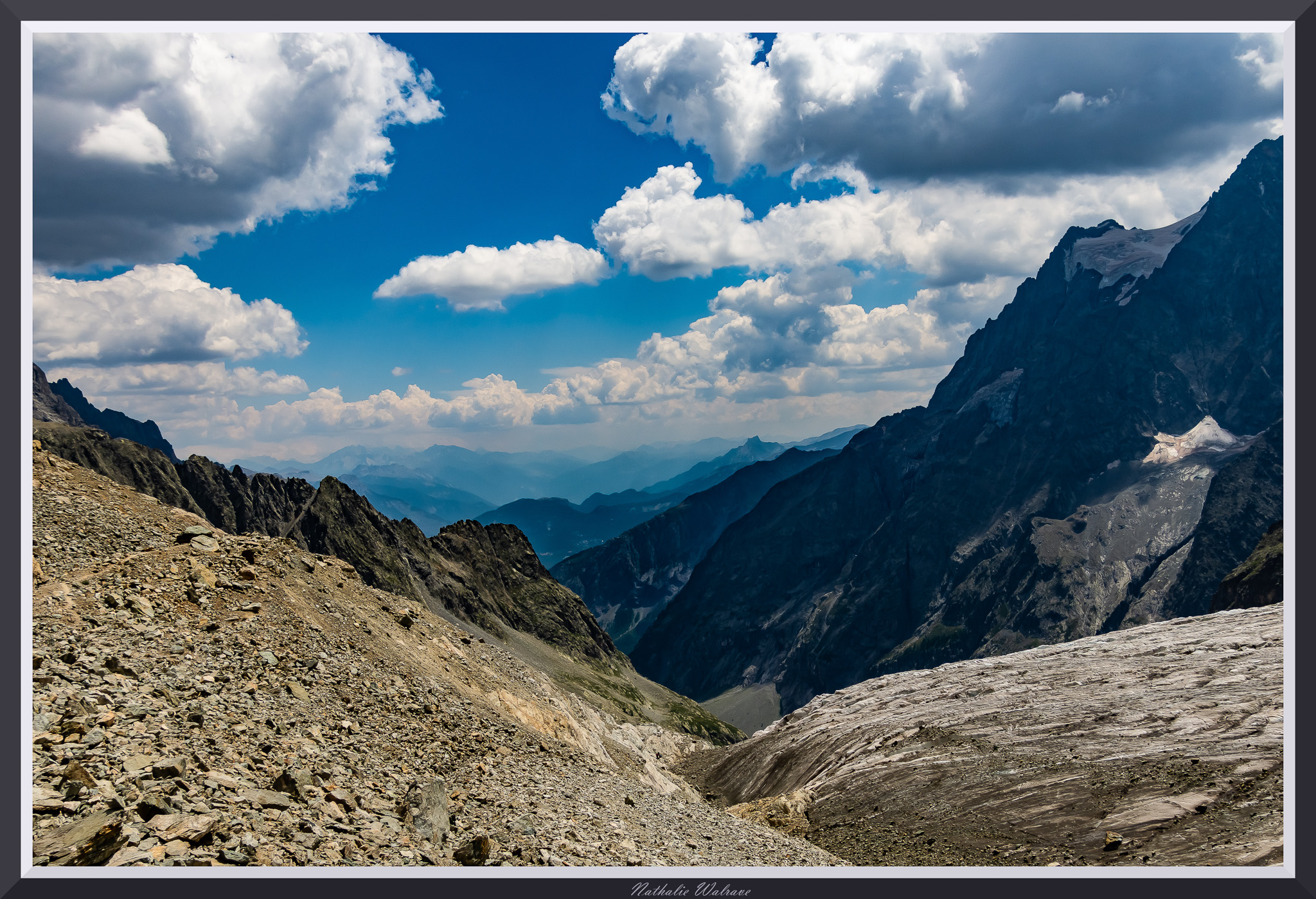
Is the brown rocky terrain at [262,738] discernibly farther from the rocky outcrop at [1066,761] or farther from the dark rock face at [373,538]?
the dark rock face at [373,538]

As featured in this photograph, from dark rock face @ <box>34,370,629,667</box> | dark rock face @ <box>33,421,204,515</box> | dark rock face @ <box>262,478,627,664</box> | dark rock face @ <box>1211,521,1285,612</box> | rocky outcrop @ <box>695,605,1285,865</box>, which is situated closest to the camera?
rocky outcrop @ <box>695,605,1285,865</box>

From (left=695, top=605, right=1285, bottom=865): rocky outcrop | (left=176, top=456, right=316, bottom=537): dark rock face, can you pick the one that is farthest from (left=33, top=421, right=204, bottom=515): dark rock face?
(left=695, top=605, right=1285, bottom=865): rocky outcrop

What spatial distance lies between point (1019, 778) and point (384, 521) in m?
141

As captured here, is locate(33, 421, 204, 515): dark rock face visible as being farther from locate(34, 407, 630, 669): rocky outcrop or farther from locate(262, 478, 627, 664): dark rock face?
locate(262, 478, 627, 664): dark rock face

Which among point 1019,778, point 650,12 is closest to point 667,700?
point 1019,778

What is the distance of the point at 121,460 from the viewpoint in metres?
148

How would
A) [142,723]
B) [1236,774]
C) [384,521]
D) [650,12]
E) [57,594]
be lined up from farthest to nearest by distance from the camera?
[384,521], [1236,774], [57,594], [142,723], [650,12]

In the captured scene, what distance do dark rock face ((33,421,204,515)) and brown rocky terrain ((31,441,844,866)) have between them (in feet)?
431

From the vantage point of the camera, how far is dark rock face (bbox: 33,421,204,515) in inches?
5566

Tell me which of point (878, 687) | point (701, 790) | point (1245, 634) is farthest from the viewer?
point (878, 687)

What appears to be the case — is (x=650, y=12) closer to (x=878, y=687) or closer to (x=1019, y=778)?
(x=1019, y=778)

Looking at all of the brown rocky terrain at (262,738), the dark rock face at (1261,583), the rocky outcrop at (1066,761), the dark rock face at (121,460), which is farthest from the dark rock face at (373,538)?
the dark rock face at (1261,583)

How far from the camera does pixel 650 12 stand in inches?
556

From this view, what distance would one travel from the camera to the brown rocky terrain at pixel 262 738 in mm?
13047
